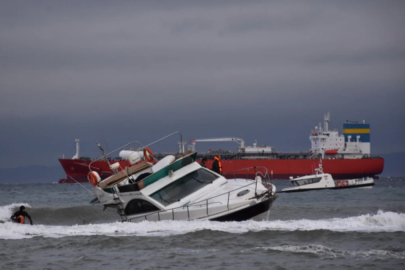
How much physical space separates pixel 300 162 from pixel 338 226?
49439 millimetres

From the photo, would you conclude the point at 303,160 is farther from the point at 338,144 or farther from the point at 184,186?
the point at 184,186

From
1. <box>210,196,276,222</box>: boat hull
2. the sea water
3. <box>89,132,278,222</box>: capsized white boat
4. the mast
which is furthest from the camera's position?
the mast

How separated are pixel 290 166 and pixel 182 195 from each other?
49.9 m

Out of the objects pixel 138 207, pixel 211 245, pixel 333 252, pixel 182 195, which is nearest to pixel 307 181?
pixel 182 195

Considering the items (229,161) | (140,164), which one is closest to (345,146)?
(229,161)

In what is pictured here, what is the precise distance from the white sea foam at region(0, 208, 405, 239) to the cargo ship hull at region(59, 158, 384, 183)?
148ft

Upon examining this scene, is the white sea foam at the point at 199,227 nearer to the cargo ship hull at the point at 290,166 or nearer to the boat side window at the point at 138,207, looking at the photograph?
the boat side window at the point at 138,207

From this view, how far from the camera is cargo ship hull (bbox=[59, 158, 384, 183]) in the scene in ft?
209

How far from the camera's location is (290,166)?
2571 inches

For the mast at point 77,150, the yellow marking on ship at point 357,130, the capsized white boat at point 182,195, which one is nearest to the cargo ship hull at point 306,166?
the yellow marking on ship at point 357,130

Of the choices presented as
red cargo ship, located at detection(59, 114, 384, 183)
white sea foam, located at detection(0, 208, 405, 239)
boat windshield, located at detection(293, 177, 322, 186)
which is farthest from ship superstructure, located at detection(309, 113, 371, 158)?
white sea foam, located at detection(0, 208, 405, 239)

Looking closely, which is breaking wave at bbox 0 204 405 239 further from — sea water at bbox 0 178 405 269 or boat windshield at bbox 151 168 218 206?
boat windshield at bbox 151 168 218 206

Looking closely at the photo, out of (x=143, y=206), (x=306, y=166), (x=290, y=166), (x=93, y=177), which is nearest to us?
(x=143, y=206)

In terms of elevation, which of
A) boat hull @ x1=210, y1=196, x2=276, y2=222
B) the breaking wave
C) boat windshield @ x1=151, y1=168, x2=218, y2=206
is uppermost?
boat windshield @ x1=151, y1=168, x2=218, y2=206
